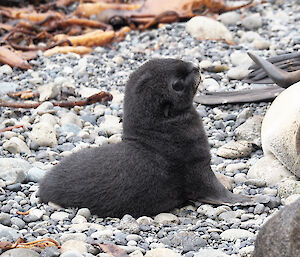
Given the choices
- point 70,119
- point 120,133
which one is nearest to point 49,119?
point 70,119

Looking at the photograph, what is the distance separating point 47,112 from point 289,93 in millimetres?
2981

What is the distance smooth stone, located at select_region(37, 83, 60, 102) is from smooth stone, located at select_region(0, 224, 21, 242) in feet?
12.3

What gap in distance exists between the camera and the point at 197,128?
20.0 feet

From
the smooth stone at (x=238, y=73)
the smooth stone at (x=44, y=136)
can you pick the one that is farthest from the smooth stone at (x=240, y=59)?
the smooth stone at (x=44, y=136)

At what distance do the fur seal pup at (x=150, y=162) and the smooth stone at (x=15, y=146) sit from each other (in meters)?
1.31

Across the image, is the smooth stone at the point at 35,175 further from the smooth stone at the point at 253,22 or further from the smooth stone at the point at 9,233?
the smooth stone at the point at 253,22

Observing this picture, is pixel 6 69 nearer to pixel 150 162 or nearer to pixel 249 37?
pixel 249 37

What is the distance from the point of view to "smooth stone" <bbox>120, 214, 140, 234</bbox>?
530 centimetres

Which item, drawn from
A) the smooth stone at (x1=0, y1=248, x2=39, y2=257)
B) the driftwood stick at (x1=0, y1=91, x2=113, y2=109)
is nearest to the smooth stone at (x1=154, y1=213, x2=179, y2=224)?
the smooth stone at (x1=0, y1=248, x2=39, y2=257)

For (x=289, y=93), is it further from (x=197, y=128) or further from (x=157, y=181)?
(x=157, y=181)

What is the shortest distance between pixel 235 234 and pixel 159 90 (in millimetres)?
1459

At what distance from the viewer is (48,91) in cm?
877

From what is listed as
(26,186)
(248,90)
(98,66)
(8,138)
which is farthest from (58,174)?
(98,66)

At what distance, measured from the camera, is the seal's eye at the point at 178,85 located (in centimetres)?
594
